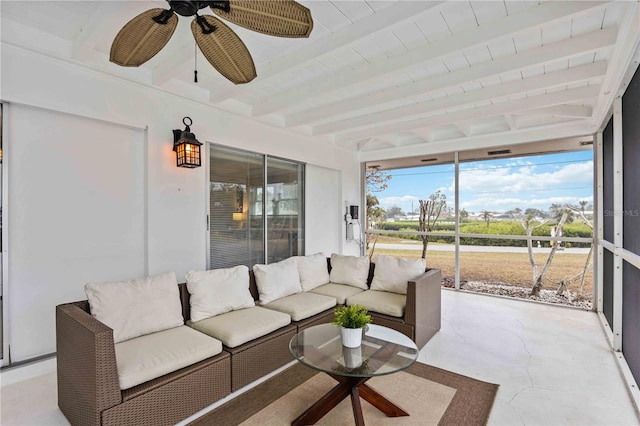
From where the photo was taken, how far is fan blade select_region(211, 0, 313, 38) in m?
1.44

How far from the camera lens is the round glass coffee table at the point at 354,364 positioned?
1851 millimetres

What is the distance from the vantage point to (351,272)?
3.92 m

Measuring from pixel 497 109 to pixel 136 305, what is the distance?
4367mm

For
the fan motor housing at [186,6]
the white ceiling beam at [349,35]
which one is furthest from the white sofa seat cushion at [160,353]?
the white ceiling beam at [349,35]

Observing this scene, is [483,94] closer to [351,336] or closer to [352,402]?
[351,336]

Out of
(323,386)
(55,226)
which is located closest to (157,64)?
(55,226)

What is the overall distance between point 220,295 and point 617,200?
149 inches

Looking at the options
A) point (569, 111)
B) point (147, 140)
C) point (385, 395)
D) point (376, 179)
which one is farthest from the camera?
point (376, 179)

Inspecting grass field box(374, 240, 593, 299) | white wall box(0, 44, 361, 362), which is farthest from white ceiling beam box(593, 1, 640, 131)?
white wall box(0, 44, 361, 362)

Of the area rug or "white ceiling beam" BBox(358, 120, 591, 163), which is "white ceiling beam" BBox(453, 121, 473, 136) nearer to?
"white ceiling beam" BBox(358, 120, 591, 163)

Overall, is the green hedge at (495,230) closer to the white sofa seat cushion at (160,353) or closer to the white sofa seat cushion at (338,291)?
the white sofa seat cushion at (338,291)

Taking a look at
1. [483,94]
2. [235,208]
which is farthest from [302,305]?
[483,94]

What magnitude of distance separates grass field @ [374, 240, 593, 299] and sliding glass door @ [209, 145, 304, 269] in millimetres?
2639

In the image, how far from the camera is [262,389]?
2.34 meters
